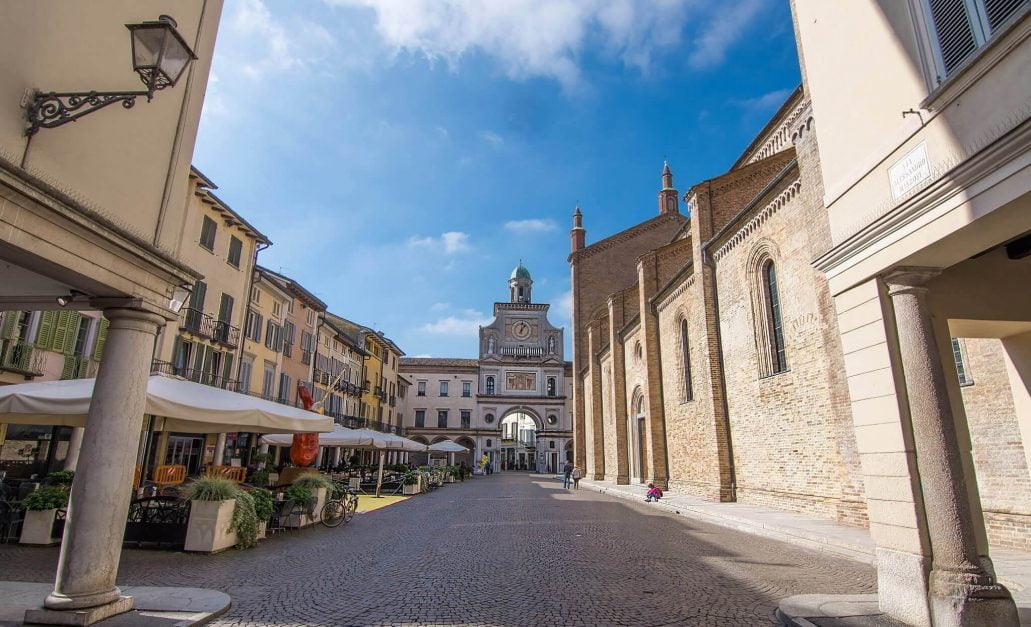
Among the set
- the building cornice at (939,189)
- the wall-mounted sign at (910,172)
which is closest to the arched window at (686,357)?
the building cornice at (939,189)

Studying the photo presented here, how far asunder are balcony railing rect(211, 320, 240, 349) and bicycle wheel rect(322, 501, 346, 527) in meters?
11.4

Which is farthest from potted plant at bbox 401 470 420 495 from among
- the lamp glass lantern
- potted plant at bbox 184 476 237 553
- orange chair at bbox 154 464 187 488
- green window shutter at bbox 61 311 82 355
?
the lamp glass lantern

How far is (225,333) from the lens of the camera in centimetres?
2028

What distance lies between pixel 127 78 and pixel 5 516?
23.1ft

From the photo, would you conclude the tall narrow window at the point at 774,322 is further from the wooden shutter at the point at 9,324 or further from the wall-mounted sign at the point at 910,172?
the wooden shutter at the point at 9,324

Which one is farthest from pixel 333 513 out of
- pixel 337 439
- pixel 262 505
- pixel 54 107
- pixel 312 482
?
pixel 54 107

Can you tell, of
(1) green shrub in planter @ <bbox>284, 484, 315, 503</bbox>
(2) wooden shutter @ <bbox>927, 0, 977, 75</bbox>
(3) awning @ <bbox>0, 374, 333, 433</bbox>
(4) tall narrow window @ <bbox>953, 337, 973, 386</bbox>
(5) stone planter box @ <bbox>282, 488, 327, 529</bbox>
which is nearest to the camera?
(2) wooden shutter @ <bbox>927, 0, 977, 75</bbox>

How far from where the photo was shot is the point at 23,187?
3.56 metres

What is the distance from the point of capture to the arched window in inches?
784

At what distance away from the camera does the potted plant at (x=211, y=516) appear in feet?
25.2

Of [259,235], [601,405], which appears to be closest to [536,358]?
[601,405]

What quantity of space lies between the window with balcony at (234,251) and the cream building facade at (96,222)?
16.6m

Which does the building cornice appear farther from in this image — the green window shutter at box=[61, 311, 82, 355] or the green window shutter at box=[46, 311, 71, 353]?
the green window shutter at box=[61, 311, 82, 355]

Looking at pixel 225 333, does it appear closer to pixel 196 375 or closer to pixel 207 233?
pixel 196 375
